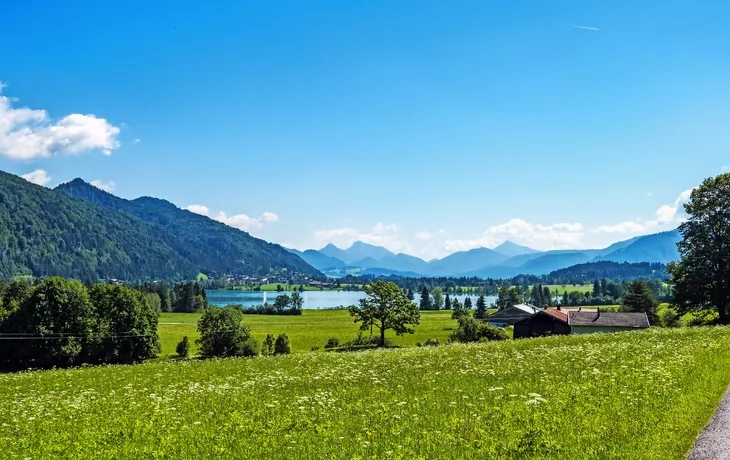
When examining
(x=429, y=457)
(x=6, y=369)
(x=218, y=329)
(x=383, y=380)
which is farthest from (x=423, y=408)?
(x=6, y=369)

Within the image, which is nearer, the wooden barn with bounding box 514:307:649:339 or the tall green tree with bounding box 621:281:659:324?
the wooden barn with bounding box 514:307:649:339

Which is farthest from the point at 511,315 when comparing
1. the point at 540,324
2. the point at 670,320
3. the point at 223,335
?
the point at 223,335

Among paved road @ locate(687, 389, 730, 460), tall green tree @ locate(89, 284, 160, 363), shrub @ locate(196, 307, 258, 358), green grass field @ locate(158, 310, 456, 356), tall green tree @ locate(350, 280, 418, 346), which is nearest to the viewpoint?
paved road @ locate(687, 389, 730, 460)

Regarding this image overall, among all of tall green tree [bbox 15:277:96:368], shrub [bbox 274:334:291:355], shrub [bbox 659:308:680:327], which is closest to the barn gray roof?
shrub [bbox 659:308:680:327]

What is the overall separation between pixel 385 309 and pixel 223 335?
86.0 feet

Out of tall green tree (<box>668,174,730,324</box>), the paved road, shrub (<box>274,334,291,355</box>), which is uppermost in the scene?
tall green tree (<box>668,174,730,324</box>)

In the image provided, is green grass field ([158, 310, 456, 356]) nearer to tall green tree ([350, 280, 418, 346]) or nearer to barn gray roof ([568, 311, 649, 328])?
tall green tree ([350, 280, 418, 346])

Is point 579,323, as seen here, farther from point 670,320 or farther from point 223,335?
point 223,335

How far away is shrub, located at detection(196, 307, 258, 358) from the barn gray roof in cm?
5442

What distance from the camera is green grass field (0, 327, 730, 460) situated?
10.9m

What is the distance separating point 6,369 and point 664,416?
8019cm

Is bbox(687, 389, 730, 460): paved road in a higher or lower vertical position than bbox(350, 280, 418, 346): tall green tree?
higher

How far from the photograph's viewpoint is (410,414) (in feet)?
44.4

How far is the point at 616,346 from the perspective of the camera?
27281mm
